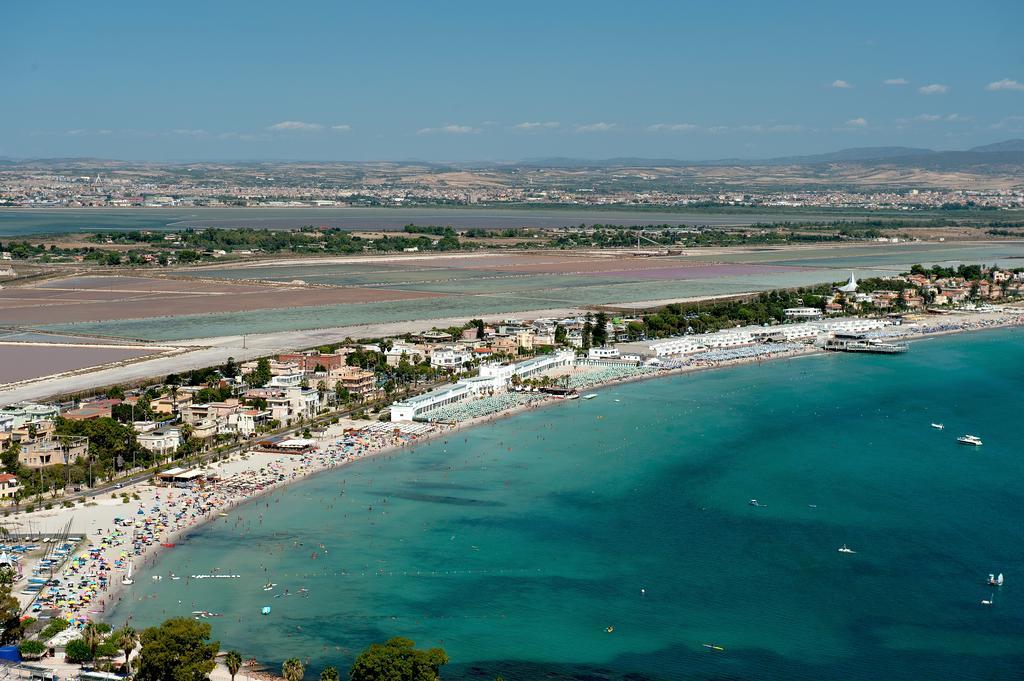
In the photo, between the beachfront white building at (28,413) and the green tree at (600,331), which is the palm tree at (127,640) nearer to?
the beachfront white building at (28,413)

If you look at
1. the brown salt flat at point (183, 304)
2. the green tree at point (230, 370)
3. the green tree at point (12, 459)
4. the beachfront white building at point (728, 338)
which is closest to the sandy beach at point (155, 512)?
the green tree at point (12, 459)

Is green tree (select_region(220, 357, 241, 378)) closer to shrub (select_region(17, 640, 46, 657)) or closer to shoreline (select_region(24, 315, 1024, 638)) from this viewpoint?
shoreline (select_region(24, 315, 1024, 638))

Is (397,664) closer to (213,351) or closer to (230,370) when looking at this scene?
(230,370)

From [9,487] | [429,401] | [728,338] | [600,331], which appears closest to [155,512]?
[9,487]

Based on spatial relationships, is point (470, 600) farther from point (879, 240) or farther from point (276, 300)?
point (879, 240)

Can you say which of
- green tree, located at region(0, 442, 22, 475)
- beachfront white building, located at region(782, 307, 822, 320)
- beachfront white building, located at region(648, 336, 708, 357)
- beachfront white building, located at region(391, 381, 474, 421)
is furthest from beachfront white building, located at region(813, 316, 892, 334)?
green tree, located at region(0, 442, 22, 475)

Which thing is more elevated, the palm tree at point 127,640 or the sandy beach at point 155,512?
the palm tree at point 127,640
